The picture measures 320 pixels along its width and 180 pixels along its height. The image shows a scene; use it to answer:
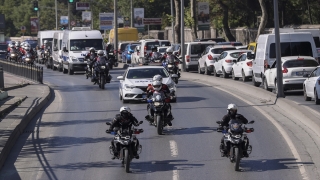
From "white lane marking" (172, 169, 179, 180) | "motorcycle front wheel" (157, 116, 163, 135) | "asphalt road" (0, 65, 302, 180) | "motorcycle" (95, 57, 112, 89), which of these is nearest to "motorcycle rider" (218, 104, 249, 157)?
"asphalt road" (0, 65, 302, 180)

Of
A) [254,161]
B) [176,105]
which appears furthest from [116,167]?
[176,105]

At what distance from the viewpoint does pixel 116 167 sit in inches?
539

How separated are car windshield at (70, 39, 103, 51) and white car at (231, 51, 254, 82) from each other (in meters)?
10.6

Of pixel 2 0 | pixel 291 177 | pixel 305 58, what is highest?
pixel 2 0

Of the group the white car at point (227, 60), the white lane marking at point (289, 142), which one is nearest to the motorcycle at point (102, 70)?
the white car at point (227, 60)

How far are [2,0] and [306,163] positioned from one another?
15674 centimetres

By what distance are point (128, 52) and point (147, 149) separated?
4347 cm

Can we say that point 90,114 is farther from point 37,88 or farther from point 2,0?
point 2,0

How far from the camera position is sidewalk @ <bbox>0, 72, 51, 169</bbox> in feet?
53.4

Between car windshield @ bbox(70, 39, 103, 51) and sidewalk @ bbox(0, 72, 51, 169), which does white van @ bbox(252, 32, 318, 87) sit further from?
car windshield @ bbox(70, 39, 103, 51)

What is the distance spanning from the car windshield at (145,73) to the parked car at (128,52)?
32.3 meters

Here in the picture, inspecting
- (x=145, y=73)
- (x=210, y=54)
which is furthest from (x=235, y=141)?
(x=210, y=54)

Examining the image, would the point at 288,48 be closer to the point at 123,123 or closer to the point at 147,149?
the point at 147,149

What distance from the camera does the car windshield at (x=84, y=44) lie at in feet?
143
